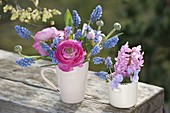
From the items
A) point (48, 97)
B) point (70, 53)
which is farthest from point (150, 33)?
point (70, 53)

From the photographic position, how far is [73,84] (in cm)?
147

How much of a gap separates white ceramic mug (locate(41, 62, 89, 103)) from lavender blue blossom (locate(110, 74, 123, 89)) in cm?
12

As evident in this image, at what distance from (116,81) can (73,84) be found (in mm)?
160

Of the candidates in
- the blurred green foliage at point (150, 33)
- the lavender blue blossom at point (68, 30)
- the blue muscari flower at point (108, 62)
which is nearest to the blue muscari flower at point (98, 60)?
the blue muscari flower at point (108, 62)

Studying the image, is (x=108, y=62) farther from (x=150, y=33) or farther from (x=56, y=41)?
(x=150, y=33)

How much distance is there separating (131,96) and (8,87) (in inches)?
19.4

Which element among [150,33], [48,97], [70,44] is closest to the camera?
[70,44]

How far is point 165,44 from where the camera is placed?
134 inches

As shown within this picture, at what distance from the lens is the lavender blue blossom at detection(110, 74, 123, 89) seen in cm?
139

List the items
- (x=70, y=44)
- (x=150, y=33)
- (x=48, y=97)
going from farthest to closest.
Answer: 1. (x=150, y=33)
2. (x=48, y=97)
3. (x=70, y=44)

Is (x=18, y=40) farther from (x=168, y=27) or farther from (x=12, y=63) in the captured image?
(x=12, y=63)

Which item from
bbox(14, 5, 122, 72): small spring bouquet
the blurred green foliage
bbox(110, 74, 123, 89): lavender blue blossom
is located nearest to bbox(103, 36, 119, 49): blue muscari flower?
bbox(14, 5, 122, 72): small spring bouquet

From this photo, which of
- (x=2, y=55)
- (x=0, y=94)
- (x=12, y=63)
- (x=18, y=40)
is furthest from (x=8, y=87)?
(x=18, y=40)

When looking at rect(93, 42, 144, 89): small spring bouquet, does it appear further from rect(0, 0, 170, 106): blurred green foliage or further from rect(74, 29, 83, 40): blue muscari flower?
rect(0, 0, 170, 106): blurred green foliage
